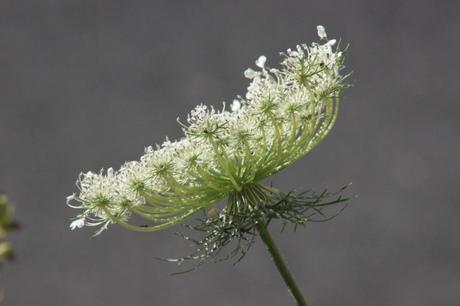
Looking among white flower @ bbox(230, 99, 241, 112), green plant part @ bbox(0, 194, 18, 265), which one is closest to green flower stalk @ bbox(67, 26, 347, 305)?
white flower @ bbox(230, 99, 241, 112)

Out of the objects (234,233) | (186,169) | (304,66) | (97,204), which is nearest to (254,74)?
(304,66)

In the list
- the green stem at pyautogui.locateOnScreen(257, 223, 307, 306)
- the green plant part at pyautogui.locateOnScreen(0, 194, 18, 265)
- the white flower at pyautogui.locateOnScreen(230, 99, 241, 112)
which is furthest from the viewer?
the white flower at pyautogui.locateOnScreen(230, 99, 241, 112)

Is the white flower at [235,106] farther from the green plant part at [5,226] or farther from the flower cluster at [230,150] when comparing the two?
the green plant part at [5,226]

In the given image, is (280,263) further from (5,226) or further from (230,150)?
(5,226)

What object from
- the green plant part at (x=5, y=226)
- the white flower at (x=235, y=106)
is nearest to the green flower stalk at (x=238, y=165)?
the white flower at (x=235, y=106)

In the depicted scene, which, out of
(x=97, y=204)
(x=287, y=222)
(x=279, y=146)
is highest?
(x=97, y=204)

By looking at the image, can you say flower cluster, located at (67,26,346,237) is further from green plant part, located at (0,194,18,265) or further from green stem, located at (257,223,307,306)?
green plant part, located at (0,194,18,265)

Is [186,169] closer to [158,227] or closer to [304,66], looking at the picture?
[158,227]

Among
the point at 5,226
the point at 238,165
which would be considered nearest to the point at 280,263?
the point at 238,165
